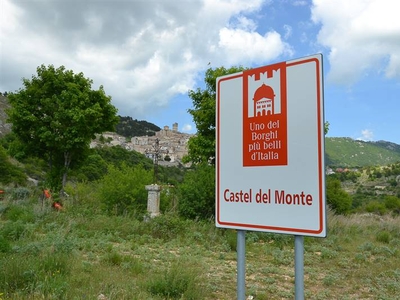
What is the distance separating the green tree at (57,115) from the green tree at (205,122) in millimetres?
4750

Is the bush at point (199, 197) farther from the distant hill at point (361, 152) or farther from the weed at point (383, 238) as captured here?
the distant hill at point (361, 152)

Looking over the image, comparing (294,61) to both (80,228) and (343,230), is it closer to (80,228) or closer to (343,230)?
(80,228)

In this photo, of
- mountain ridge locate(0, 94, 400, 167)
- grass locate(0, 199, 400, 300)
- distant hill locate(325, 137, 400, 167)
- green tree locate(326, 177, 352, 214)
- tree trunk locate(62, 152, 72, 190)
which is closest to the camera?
grass locate(0, 199, 400, 300)

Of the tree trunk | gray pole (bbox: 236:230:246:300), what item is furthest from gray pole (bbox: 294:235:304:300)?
the tree trunk

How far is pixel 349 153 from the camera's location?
89812 millimetres

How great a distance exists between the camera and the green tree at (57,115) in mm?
15742

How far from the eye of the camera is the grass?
12.7 ft

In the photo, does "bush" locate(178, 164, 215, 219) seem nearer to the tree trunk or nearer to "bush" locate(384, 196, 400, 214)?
Answer: the tree trunk

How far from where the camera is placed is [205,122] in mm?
14461

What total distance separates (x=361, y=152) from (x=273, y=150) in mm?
100129

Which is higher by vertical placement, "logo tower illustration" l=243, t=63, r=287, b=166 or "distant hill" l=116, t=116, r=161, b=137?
"distant hill" l=116, t=116, r=161, b=137

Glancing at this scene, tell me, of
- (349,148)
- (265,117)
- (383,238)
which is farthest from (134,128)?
(265,117)

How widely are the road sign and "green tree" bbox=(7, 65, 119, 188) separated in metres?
14.6

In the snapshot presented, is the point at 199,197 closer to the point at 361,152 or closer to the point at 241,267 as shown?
the point at 241,267
